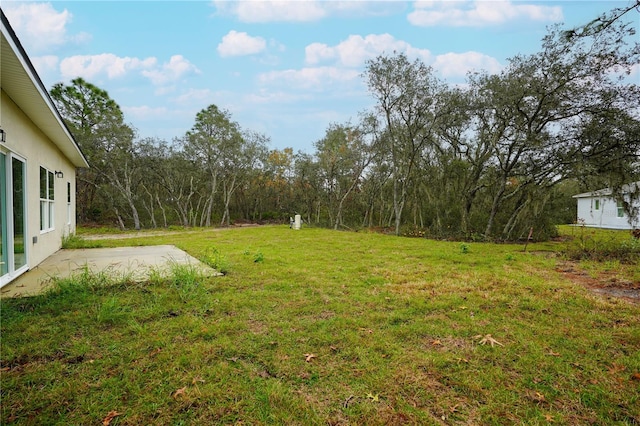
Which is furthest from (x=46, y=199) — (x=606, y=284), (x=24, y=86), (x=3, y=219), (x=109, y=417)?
(x=606, y=284)

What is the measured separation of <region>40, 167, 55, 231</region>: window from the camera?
609 centimetres

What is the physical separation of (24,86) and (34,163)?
2334mm

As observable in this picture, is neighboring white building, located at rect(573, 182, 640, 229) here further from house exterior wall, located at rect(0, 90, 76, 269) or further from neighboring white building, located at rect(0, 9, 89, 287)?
house exterior wall, located at rect(0, 90, 76, 269)

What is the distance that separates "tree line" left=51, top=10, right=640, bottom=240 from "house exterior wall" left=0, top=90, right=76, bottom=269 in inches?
279

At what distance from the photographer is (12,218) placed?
425 cm

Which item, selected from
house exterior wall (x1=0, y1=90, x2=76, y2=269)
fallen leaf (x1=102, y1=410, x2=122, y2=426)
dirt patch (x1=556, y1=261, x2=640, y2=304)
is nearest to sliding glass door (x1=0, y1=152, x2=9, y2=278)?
house exterior wall (x1=0, y1=90, x2=76, y2=269)

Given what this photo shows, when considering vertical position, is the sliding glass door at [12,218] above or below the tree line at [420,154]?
below

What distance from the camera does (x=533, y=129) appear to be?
10352 mm

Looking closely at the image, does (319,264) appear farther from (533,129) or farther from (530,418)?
(533,129)

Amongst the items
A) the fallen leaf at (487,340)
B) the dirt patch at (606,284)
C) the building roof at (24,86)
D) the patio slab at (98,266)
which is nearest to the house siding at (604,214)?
the dirt patch at (606,284)

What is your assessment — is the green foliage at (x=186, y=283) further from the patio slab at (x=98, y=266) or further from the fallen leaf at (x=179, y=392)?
the fallen leaf at (x=179, y=392)

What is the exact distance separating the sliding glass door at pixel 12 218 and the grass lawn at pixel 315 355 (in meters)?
1.13

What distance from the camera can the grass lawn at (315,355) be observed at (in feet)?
5.72

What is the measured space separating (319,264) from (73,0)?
6041 mm
